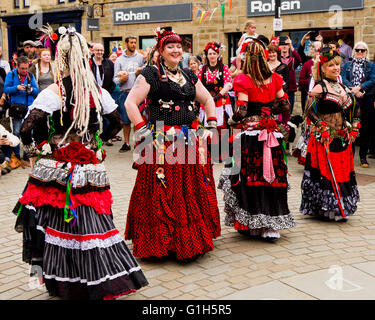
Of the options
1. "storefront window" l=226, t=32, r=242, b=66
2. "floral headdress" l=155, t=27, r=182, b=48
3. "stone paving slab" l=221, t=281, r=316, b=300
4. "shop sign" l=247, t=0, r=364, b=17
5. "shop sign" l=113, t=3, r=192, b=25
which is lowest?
"stone paving slab" l=221, t=281, r=316, b=300

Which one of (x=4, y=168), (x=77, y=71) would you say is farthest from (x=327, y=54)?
(x=4, y=168)

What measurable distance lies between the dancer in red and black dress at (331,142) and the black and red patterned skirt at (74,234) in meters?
2.89

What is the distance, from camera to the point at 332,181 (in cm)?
604

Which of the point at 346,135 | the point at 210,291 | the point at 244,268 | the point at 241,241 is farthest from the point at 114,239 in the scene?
the point at 346,135

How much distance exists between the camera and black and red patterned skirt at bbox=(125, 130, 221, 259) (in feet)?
15.6

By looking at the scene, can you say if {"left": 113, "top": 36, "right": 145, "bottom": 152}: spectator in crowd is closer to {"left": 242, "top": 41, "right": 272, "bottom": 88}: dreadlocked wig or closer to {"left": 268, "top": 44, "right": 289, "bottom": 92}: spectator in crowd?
{"left": 268, "top": 44, "right": 289, "bottom": 92}: spectator in crowd

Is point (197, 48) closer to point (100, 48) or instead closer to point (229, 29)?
point (229, 29)

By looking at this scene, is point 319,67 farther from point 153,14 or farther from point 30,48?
point 153,14

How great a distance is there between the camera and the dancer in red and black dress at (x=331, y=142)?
6004mm

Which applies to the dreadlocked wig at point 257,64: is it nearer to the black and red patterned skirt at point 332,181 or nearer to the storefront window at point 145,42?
the black and red patterned skirt at point 332,181

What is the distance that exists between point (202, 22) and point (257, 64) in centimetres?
1280

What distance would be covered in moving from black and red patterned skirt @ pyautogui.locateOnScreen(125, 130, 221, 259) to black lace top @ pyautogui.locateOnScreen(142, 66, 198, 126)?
232mm

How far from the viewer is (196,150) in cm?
490

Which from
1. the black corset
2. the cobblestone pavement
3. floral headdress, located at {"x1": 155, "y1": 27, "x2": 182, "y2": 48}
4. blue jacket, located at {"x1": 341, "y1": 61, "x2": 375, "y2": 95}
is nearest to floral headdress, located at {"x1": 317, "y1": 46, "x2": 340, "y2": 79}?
the black corset
